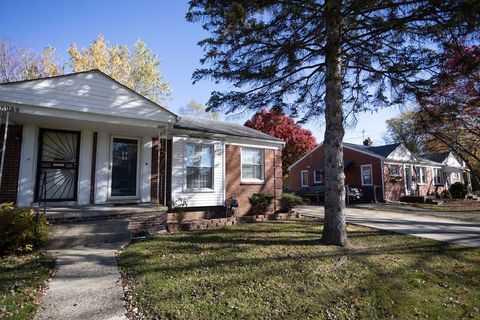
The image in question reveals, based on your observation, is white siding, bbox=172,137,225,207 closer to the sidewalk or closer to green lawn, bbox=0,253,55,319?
the sidewalk

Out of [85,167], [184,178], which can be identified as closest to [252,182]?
[184,178]

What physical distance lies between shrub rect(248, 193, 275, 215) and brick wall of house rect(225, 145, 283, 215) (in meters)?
0.32

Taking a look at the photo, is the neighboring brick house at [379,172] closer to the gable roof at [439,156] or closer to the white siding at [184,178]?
the gable roof at [439,156]

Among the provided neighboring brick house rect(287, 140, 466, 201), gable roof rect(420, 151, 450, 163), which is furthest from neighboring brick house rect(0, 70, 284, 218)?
gable roof rect(420, 151, 450, 163)

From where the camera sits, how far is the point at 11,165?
7816 mm

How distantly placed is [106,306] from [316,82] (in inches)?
310

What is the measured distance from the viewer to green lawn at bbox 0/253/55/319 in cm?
340

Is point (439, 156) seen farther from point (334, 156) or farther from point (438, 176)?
point (334, 156)

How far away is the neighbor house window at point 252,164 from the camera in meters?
11.9

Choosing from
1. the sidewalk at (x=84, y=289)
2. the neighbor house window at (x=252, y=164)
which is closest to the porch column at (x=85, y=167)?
the sidewalk at (x=84, y=289)

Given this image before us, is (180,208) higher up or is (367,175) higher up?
(367,175)

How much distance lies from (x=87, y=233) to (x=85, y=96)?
385cm

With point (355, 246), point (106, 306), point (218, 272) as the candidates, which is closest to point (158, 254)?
point (218, 272)

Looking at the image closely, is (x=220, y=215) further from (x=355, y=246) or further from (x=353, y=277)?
(x=353, y=277)
